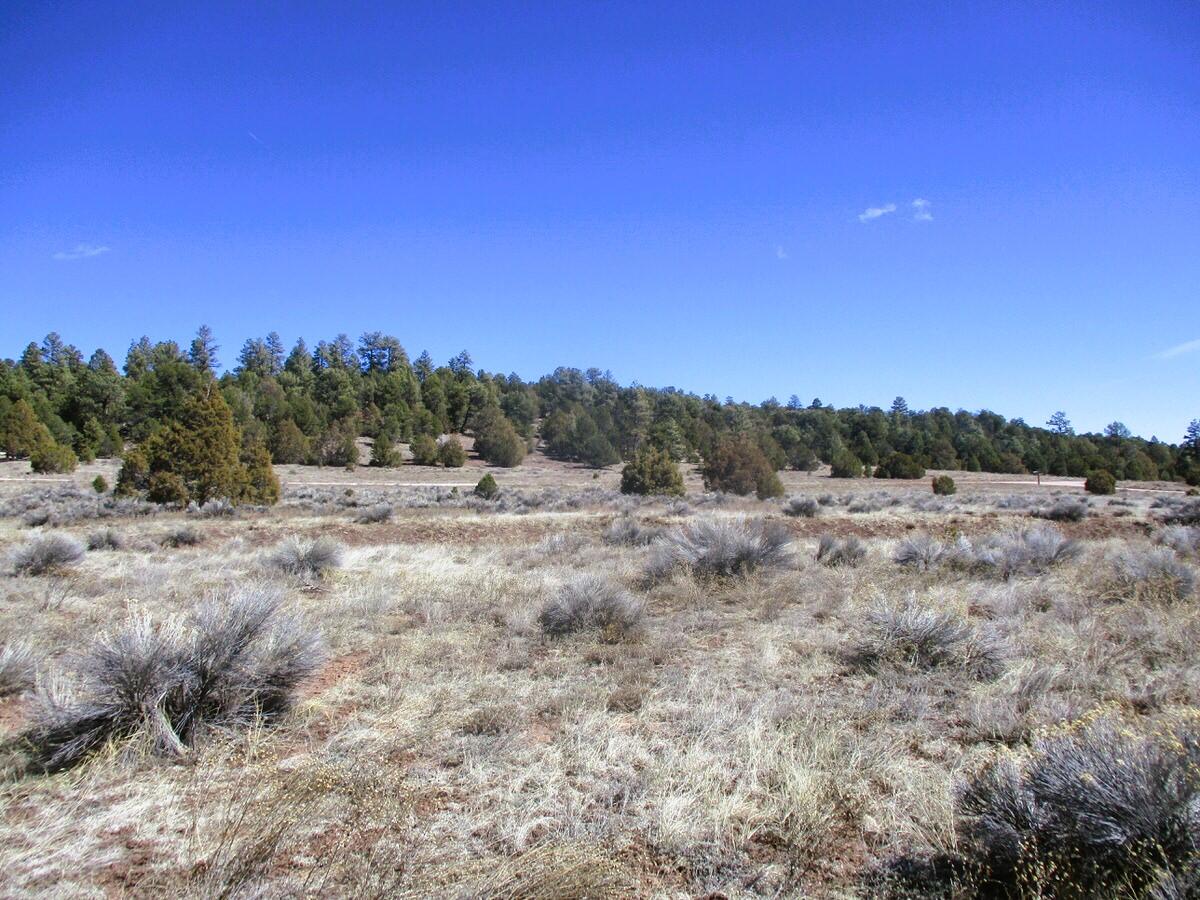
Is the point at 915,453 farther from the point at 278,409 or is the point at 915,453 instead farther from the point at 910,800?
the point at 910,800

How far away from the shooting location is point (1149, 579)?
7.82 metres

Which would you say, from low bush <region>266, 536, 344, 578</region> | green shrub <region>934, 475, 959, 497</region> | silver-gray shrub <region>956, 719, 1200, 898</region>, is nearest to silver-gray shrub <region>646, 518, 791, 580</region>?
low bush <region>266, 536, 344, 578</region>

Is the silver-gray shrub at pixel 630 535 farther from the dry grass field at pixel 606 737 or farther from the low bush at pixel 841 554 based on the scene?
the dry grass field at pixel 606 737

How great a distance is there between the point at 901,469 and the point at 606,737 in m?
50.9

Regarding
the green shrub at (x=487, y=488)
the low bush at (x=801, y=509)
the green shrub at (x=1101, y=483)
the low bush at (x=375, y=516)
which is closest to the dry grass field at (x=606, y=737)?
the low bush at (x=375, y=516)

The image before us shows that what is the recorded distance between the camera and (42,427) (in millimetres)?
43938

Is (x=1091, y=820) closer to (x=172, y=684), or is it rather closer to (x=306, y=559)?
(x=172, y=684)

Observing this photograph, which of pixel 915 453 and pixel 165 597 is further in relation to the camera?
pixel 915 453

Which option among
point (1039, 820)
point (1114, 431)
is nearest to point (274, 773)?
point (1039, 820)

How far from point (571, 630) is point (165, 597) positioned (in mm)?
5250

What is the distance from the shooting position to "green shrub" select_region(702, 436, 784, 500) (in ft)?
100

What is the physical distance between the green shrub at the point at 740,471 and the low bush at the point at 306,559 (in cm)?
2267

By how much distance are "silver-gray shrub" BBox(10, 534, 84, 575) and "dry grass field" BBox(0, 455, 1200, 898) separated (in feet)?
4.48

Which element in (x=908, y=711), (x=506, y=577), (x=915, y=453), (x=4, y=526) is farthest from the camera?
(x=915, y=453)
